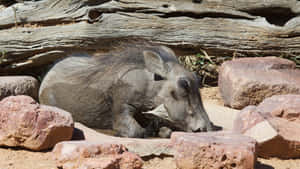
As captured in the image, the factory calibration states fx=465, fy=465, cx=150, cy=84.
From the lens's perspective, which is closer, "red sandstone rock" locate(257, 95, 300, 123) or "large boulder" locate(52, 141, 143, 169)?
"large boulder" locate(52, 141, 143, 169)

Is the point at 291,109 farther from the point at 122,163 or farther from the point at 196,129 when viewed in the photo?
the point at 122,163

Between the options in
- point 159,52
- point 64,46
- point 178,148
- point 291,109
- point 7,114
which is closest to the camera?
point 178,148

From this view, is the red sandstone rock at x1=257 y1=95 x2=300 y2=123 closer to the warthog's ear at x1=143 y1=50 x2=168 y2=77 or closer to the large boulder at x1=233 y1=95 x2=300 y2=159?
the large boulder at x1=233 y1=95 x2=300 y2=159

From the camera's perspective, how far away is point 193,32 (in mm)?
7094

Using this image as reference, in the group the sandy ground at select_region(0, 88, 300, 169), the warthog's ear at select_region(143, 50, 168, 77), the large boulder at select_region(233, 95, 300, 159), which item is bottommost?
the sandy ground at select_region(0, 88, 300, 169)

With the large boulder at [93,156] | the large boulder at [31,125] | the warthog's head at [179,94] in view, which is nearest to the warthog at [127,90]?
the warthog's head at [179,94]

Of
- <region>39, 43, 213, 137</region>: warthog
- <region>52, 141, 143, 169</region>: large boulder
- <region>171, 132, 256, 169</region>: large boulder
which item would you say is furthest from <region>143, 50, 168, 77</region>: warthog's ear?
<region>52, 141, 143, 169</region>: large boulder

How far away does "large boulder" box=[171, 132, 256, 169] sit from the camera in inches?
133

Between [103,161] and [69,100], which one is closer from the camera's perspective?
[103,161]

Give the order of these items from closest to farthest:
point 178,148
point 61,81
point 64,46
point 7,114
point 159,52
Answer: point 178,148, point 7,114, point 159,52, point 61,81, point 64,46

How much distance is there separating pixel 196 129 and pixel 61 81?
1.81 metres

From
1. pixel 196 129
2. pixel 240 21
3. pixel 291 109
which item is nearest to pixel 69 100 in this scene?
pixel 196 129

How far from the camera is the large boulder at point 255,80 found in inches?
241

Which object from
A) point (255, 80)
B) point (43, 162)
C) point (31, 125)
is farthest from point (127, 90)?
point (255, 80)
